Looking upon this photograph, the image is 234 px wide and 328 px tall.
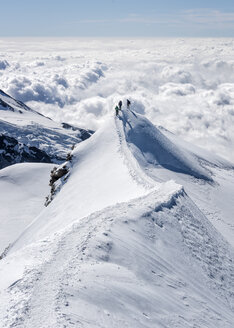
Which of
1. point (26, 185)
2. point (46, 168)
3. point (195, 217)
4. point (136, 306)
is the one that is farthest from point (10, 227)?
point (136, 306)

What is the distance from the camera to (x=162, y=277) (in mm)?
15531

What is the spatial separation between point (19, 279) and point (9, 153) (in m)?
191

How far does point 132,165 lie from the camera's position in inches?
1439

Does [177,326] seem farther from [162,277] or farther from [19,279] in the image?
[19,279]

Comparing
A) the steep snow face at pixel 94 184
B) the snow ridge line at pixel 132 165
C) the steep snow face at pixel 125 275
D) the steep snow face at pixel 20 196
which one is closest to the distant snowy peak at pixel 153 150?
the snow ridge line at pixel 132 165

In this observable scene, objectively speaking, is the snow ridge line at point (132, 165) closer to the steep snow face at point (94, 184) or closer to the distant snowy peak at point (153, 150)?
the steep snow face at point (94, 184)

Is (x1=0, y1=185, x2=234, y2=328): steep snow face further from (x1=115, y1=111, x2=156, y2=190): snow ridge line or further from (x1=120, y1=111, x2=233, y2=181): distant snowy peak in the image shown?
(x1=120, y1=111, x2=233, y2=181): distant snowy peak

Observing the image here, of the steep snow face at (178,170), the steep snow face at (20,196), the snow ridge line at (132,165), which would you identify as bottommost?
the steep snow face at (20,196)

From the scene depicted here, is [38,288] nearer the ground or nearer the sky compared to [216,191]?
nearer the sky

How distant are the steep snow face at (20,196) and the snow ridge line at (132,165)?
57.3 feet

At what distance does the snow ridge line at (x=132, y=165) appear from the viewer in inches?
1170

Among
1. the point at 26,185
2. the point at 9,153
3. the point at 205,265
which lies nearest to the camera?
the point at 205,265

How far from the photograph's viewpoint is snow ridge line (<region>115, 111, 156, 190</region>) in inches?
1170

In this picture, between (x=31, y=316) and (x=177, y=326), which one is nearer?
(x=31, y=316)
